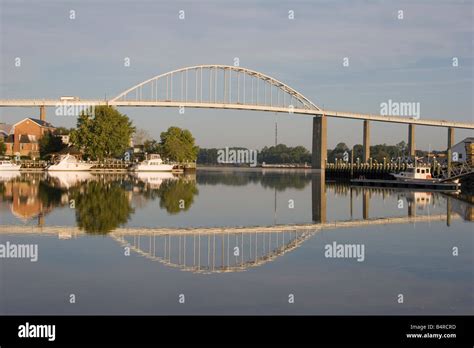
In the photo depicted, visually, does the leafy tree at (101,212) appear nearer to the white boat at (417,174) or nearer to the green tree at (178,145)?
the white boat at (417,174)

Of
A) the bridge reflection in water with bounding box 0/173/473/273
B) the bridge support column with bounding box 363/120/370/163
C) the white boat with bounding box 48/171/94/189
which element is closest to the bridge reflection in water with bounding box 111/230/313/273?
the bridge reflection in water with bounding box 0/173/473/273

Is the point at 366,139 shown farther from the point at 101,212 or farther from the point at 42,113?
the point at 101,212

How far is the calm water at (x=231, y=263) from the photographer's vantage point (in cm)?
895

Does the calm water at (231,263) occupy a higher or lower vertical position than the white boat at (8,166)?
lower

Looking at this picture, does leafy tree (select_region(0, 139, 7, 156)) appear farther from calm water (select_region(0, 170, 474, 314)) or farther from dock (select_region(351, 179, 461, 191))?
calm water (select_region(0, 170, 474, 314))

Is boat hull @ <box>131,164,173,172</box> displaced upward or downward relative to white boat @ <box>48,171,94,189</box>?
upward

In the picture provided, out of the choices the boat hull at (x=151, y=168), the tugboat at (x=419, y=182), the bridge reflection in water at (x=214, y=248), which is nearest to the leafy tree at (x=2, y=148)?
the boat hull at (x=151, y=168)

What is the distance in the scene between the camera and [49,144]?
290 feet

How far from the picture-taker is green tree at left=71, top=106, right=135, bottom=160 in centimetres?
8231

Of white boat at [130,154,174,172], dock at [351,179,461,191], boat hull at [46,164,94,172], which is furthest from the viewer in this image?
white boat at [130,154,174,172]

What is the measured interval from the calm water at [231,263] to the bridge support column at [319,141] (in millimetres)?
79629

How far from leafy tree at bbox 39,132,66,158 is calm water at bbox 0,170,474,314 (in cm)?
6829

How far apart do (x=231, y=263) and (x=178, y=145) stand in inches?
3311
